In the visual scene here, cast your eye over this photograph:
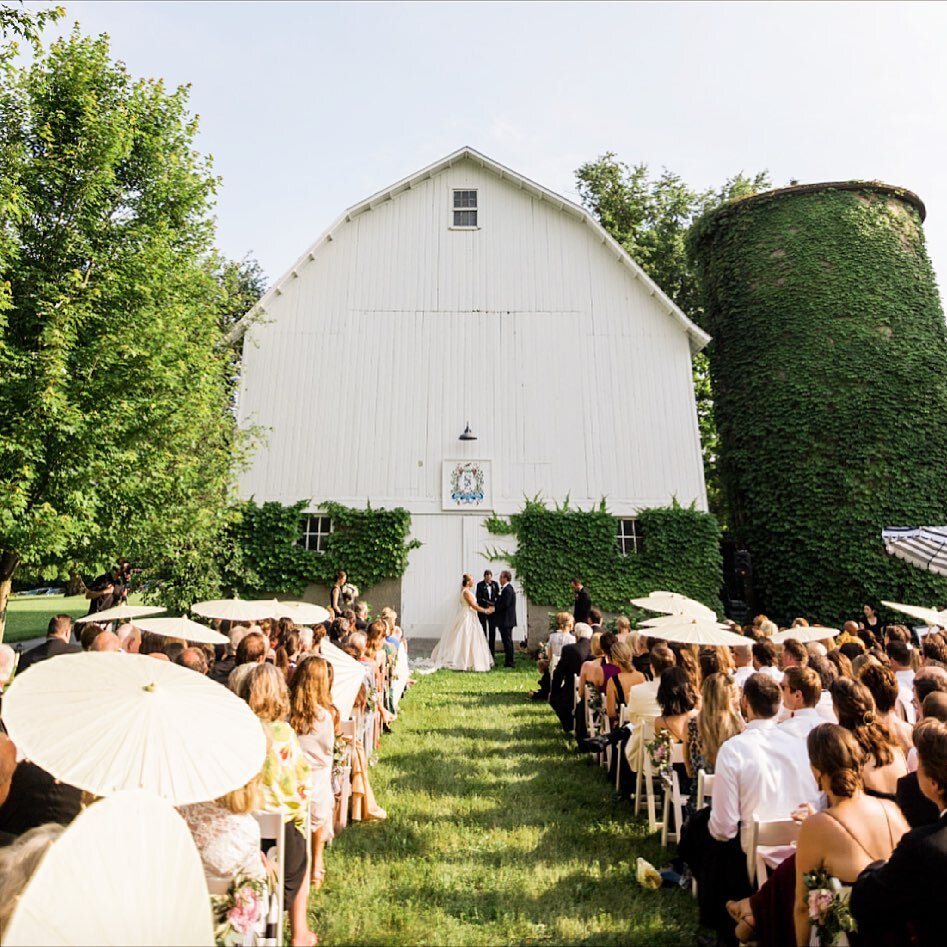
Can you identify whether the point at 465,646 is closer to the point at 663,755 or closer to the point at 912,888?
the point at 663,755

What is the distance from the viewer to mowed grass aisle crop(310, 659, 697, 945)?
145 inches

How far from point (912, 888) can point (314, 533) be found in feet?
48.1

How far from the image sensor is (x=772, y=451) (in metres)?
16.0

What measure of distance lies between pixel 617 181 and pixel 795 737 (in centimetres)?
2604

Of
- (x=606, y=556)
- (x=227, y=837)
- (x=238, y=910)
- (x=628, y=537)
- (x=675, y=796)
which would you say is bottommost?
(x=675, y=796)

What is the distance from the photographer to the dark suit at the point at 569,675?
7.93 m

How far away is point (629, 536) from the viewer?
1594cm

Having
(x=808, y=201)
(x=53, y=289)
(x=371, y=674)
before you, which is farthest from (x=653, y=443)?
(x=53, y=289)

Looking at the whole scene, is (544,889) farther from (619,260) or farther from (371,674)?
(619,260)

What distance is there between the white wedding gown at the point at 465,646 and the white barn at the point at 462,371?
2057 mm

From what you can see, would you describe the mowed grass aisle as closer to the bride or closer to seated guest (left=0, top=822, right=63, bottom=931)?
seated guest (left=0, top=822, right=63, bottom=931)

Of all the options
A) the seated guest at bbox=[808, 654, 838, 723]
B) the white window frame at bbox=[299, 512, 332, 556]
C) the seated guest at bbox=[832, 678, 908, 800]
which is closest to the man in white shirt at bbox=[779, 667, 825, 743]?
the seated guest at bbox=[832, 678, 908, 800]

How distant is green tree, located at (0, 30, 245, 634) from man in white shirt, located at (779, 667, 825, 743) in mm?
9484

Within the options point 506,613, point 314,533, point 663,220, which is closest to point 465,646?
point 506,613
